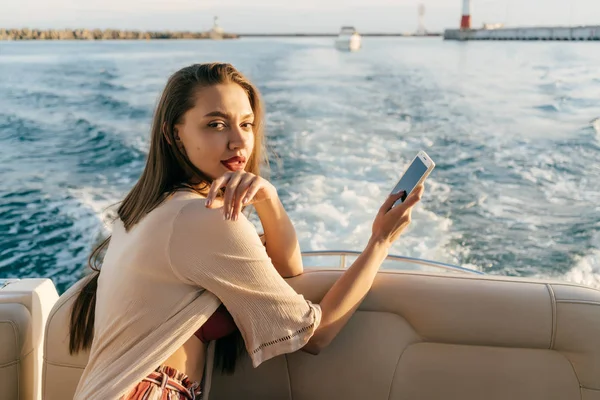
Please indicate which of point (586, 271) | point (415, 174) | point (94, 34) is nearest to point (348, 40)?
point (94, 34)

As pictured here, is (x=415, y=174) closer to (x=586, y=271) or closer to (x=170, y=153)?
(x=170, y=153)

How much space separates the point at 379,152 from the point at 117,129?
2.64 meters

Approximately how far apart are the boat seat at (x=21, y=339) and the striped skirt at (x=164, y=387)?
45 cm

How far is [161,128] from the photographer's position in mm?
1130

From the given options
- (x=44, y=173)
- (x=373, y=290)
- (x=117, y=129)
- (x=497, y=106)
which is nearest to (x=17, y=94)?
(x=117, y=129)

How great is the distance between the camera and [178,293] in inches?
39.4

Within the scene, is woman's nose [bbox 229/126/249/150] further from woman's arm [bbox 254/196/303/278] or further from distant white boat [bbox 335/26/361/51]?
distant white boat [bbox 335/26/361/51]

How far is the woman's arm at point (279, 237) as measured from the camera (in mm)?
1154

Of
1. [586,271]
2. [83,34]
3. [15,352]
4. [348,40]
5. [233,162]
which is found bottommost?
[586,271]

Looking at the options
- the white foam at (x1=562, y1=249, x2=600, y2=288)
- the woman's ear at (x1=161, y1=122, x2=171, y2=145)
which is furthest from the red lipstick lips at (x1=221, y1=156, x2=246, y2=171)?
the white foam at (x1=562, y1=249, x2=600, y2=288)

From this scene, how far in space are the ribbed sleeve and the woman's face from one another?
0.46 feet

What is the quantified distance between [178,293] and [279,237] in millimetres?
258

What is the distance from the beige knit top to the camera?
0.98 metres

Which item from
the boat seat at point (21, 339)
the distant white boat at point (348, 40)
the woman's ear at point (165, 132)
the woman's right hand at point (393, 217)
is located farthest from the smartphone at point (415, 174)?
the distant white boat at point (348, 40)
